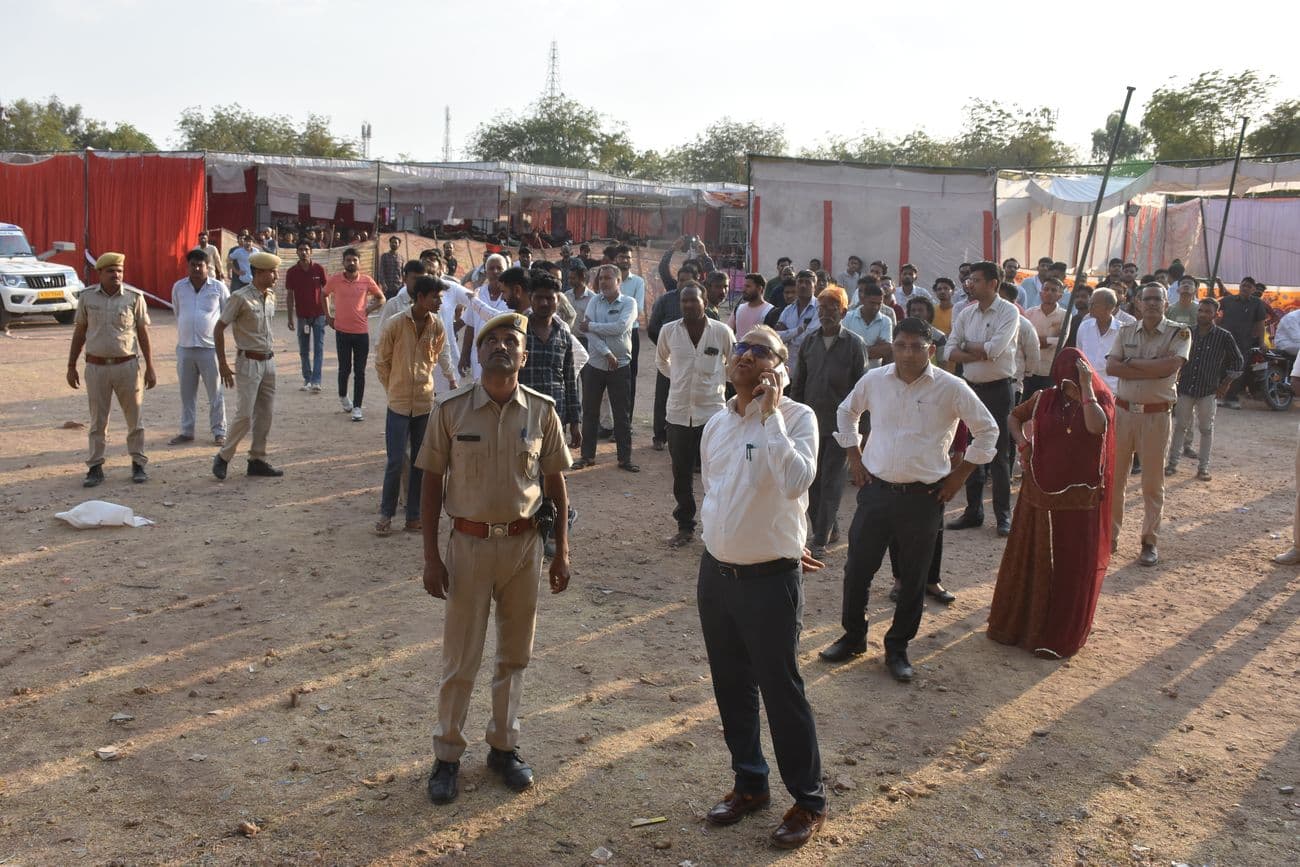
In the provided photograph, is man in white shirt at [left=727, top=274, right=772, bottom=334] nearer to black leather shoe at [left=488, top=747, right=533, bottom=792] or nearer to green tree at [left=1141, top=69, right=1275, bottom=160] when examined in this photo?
black leather shoe at [left=488, top=747, right=533, bottom=792]

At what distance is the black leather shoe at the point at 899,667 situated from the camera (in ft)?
18.1

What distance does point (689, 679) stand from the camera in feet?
17.9

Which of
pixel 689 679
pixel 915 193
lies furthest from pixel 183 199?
pixel 689 679

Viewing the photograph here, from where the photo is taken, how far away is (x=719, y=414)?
159 inches

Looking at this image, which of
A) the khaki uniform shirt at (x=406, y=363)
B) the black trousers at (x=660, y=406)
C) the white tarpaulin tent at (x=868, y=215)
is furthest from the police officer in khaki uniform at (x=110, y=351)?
the white tarpaulin tent at (x=868, y=215)

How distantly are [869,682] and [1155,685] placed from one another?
1.57 metres

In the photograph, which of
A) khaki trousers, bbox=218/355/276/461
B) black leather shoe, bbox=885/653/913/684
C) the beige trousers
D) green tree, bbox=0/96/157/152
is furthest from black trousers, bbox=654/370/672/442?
green tree, bbox=0/96/157/152

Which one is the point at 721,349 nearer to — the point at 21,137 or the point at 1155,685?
the point at 1155,685

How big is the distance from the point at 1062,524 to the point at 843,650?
1.48 m

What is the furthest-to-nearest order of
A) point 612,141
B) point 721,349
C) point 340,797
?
point 612,141 → point 721,349 → point 340,797

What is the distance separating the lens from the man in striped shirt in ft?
36.0

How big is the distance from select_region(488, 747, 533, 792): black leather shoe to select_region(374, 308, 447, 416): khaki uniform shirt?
3.90m

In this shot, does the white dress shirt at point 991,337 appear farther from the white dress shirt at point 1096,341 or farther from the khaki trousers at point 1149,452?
the white dress shirt at point 1096,341

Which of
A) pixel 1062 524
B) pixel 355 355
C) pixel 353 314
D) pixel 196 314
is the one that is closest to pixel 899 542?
pixel 1062 524
